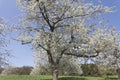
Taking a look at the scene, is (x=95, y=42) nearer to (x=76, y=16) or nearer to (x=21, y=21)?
(x=76, y=16)

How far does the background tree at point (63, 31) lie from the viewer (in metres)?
32.3

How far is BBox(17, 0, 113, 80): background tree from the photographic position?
32312 mm

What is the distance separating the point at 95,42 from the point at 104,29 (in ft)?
8.47

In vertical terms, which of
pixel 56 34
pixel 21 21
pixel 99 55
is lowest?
pixel 99 55

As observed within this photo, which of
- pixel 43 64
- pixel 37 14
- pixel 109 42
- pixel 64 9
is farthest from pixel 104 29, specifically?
pixel 43 64

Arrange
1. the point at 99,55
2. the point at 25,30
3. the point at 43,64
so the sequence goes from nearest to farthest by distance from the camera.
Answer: the point at 99,55, the point at 25,30, the point at 43,64

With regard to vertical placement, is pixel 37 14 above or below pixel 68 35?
above

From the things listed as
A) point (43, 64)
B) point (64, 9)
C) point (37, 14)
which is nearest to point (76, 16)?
point (64, 9)

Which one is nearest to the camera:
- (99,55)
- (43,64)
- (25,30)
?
(99,55)

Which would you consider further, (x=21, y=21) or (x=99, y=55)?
(x=21, y=21)

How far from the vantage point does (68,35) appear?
1314 inches

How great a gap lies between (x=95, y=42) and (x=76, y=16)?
10.6ft

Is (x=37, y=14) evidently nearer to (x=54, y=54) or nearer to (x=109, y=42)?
(x=54, y=54)

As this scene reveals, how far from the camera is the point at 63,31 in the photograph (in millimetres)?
33312
